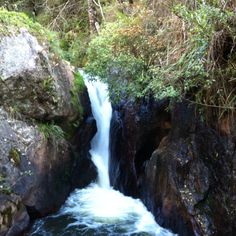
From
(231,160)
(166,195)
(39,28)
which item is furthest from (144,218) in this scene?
(39,28)

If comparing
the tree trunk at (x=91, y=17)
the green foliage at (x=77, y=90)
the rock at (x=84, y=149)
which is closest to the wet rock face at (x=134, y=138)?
the rock at (x=84, y=149)

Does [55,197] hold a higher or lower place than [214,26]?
lower

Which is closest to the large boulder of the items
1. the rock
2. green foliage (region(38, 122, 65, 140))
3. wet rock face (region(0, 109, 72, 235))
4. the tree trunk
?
green foliage (region(38, 122, 65, 140))

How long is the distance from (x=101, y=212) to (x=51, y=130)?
71.3 inches

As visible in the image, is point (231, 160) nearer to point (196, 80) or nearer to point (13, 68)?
point (196, 80)

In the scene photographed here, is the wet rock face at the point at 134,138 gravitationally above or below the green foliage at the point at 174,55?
below

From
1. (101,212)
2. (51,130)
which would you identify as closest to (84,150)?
(51,130)

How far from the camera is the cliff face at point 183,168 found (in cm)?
503

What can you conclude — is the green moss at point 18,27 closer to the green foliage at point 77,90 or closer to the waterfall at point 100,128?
the green foliage at point 77,90

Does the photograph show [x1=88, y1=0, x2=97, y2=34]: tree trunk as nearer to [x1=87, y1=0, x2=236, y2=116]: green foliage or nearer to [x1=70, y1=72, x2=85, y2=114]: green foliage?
[x1=70, y1=72, x2=85, y2=114]: green foliage

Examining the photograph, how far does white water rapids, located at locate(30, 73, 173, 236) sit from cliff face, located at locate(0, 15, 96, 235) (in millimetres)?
293

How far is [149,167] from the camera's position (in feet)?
21.4

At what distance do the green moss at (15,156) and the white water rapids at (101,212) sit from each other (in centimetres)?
120

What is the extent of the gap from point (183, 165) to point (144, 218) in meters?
Result: 1.53
